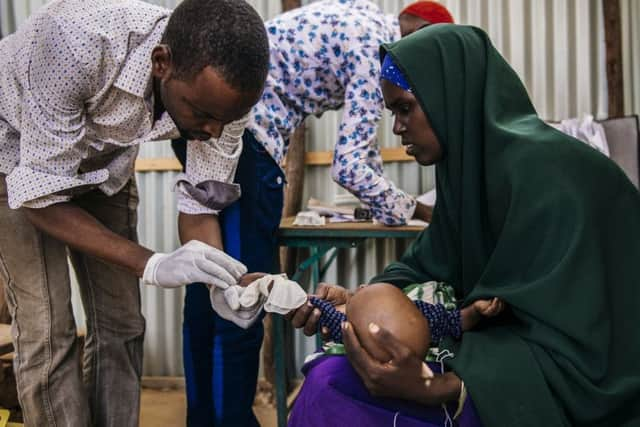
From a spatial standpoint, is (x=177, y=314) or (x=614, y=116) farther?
(x=177, y=314)

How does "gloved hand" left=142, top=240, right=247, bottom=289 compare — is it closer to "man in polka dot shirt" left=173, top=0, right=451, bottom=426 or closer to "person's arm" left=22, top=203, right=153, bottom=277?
"person's arm" left=22, top=203, right=153, bottom=277

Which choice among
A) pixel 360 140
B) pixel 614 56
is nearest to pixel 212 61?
pixel 360 140

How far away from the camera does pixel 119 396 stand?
2.31 meters

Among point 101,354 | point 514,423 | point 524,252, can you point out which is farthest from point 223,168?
point 514,423

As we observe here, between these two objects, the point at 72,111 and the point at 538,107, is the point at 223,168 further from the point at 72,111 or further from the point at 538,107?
the point at 538,107

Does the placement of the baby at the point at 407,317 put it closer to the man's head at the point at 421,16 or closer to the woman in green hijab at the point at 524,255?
the woman in green hijab at the point at 524,255

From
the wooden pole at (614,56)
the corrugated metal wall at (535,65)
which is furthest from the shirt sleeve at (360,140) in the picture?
the wooden pole at (614,56)

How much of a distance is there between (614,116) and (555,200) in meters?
2.70

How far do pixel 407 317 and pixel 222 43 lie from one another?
0.87 m

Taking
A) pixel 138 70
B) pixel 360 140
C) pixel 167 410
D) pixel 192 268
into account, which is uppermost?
pixel 138 70

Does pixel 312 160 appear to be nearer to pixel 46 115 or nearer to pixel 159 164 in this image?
pixel 159 164

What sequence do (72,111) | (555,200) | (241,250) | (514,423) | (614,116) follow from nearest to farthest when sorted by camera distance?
(514,423) → (555,200) → (72,111) → (241,250) → (614,116)

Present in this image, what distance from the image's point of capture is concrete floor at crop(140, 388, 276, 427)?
349cm

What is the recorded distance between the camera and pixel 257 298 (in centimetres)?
165
